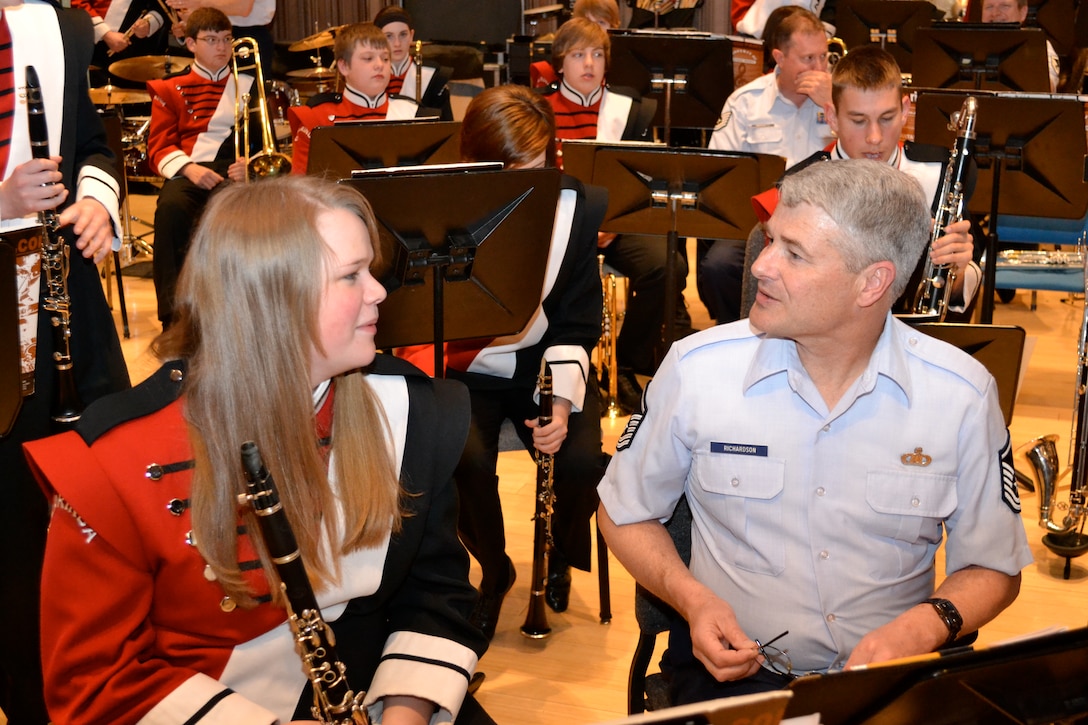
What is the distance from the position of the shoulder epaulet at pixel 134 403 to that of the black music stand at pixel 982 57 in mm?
4651

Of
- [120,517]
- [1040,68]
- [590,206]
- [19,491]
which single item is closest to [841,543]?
[120,517]

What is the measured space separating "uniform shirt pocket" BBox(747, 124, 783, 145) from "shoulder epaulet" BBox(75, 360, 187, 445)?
3.90 metres

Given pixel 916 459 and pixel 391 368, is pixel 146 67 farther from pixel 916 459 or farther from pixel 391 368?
pixel 916 459

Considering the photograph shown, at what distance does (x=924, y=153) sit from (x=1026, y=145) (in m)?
0.68

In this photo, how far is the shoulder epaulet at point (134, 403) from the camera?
4.84ft

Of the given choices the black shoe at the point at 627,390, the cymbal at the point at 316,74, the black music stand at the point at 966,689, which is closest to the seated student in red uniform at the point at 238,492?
the black music stand at the point at 966,689

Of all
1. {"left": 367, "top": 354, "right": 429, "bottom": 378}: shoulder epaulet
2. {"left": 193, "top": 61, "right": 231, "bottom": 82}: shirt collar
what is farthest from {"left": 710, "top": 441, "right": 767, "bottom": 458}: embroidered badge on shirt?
{"left": 193, "top": 61, "right": 231, "bottom": 82}: shirt collar

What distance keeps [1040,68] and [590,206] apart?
342 cm

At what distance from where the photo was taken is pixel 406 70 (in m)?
6.09

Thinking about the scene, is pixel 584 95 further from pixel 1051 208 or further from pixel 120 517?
pixel 120 517

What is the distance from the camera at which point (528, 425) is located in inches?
112

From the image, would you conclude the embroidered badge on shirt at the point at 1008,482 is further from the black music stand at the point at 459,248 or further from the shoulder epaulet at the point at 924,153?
the shoulder epaulet at the point at 924,153

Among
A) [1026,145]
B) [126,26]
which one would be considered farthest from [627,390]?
[126,26]

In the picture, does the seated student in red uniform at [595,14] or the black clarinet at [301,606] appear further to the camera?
the seated student in red uniform at [595,14]
